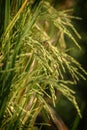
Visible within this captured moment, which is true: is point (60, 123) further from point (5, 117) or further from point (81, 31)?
point (81, 31)

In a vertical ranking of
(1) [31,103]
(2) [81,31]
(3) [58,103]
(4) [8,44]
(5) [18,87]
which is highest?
(4) [8,44]

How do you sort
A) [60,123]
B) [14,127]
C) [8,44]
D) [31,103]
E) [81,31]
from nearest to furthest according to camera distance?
[8,44]
[14,127]
[31,103]
[60,123]
[81,31]

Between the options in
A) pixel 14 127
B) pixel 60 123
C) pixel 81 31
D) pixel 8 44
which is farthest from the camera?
pixel 81 31

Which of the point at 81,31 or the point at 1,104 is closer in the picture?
the point at 1,104

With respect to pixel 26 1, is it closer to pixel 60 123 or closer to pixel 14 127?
pixel 14 127

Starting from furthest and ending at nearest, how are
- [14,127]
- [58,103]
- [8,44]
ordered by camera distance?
1. [58,103]
2. [14,127]
3. [8,44]

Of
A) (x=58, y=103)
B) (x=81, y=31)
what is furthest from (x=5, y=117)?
(x=81, y=31)

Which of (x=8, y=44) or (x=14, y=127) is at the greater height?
(x=8, y=44)

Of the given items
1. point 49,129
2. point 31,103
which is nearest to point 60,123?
point 49,129

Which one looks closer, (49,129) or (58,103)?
(49,129)
